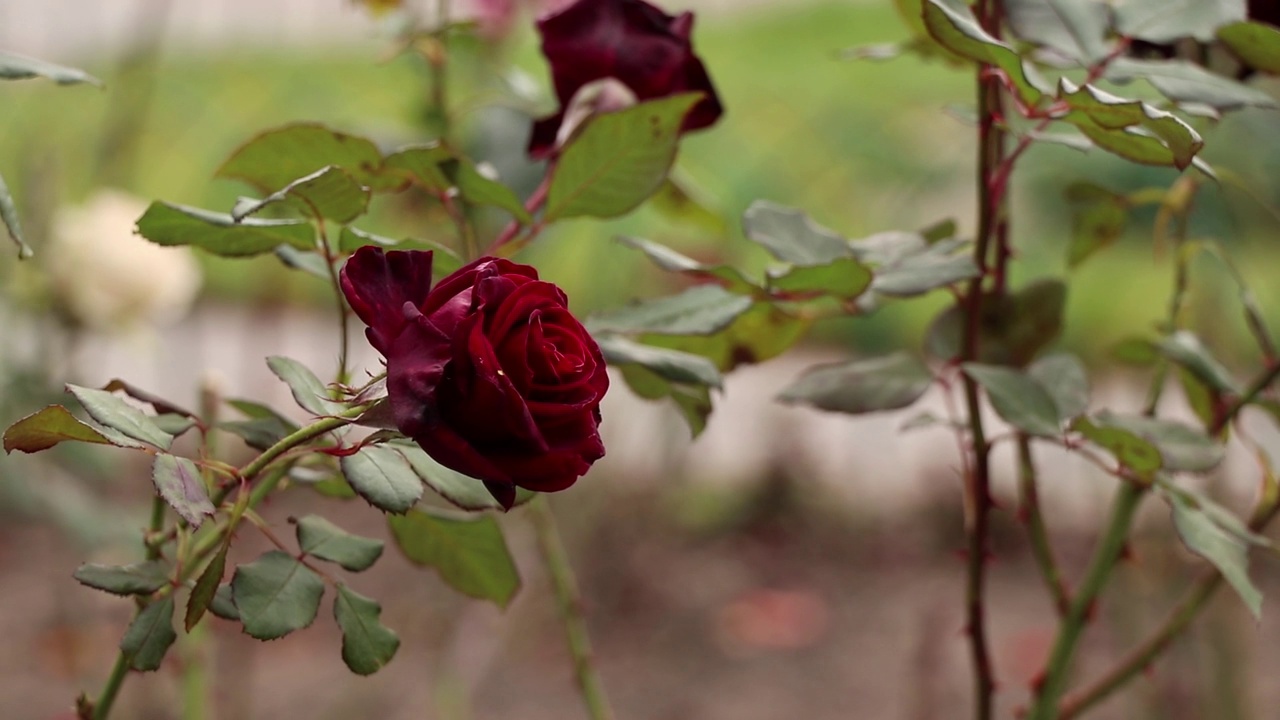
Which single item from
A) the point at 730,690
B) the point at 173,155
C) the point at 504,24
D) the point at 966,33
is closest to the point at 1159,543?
the point at 730,690

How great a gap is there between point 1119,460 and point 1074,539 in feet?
5.62

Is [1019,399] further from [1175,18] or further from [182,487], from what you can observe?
[182,487]

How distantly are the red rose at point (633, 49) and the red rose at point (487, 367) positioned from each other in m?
0.19

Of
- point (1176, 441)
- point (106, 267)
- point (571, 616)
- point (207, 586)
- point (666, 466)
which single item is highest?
point (207, 586)

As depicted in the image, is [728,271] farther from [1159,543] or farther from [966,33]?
[1159,543]

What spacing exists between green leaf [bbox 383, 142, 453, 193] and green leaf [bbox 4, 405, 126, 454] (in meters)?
0.14

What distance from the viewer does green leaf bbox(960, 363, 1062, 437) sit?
1.47 feet

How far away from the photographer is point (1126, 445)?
0.45m

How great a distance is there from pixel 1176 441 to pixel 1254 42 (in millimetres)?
145

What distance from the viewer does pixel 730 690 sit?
1628 millimetres

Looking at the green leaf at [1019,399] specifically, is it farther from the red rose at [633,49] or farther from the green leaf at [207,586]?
the green leaf at [207,586]

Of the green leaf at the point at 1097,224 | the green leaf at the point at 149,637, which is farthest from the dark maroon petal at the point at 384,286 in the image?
the green leaf at the point at 1097,224

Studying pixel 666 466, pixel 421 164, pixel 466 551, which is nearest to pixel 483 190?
pixel 421 164

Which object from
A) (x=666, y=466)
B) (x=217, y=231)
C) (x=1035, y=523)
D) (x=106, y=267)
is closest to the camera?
(x=217, y=231)
